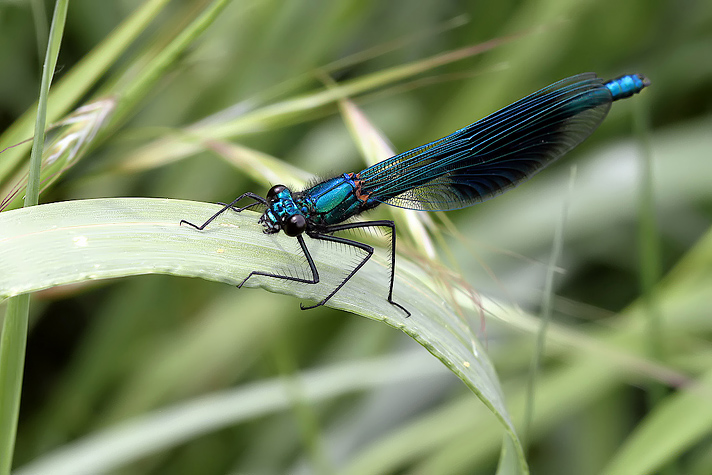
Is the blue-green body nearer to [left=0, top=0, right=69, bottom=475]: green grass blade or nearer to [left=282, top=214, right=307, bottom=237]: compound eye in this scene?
[left=282, top=214, right=307, bottom=237]: compound eye

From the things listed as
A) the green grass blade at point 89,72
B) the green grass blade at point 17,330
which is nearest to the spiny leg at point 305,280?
the green grass blade at point 17,330

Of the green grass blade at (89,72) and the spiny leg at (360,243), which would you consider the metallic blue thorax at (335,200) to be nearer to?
the spiny leg at (360,243)

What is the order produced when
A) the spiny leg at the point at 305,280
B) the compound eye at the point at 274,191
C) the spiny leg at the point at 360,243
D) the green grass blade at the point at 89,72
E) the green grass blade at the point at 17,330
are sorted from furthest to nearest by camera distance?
the compound eye at the point at 274,191
the green grass blade at the point at 89,72
the spiny leg at the point at 360,243
the spiny leg at the point at 305,280
the green grass blade at the point at 17,330

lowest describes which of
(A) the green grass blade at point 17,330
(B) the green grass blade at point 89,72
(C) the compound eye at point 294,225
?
(A) the green grass blade at point 17,330

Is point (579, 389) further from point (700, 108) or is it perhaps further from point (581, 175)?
point (700, 108)

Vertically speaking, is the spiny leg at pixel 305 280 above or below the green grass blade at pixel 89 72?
below

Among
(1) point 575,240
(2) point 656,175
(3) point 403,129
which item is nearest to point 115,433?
(3) point 403,129

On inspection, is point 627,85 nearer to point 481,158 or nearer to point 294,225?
point 481,158
